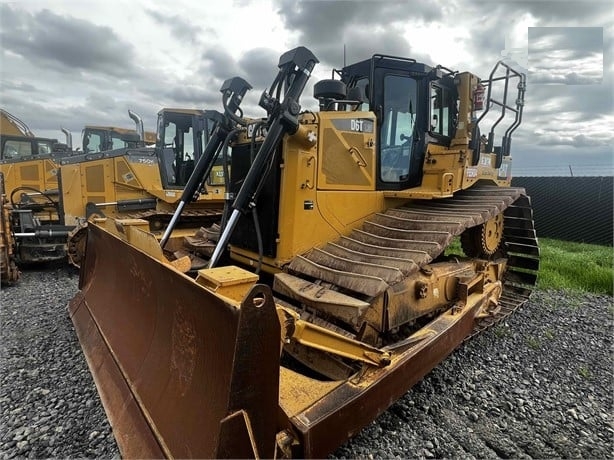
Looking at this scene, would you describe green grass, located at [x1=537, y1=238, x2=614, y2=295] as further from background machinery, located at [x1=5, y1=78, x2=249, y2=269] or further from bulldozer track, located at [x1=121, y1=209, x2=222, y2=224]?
background machinery, located at [x1=5, y1=78, x2=249, y2=269]

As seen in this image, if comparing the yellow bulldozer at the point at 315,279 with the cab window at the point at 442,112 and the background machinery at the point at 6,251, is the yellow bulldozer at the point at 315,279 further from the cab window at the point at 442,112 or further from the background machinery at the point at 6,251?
the background machinery at the point at 6,251

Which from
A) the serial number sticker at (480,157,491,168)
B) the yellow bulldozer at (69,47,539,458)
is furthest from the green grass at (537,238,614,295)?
the serial number sticker at (480,157,491,168)

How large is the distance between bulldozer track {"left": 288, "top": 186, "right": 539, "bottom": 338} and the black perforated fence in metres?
7.86

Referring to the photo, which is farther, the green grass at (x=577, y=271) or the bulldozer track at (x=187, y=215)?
the bulldozer track at (x=187, y=215)

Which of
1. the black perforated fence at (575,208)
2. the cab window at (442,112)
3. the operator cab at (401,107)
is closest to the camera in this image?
the operator cab at (401,107)

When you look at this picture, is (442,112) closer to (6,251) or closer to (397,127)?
(397,127)

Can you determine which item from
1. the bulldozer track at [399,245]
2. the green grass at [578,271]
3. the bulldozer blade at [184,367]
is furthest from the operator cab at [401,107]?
the green grass at [578,271]

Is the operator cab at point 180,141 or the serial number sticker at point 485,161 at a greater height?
the operator cab at point 180,141

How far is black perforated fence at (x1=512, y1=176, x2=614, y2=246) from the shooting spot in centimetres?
1037

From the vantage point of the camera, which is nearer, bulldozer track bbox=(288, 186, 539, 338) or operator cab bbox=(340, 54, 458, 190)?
bulldozer track bbox=(288, 186, 539, 338)

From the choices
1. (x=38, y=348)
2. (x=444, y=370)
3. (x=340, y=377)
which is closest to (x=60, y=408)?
(x=38, y=348)

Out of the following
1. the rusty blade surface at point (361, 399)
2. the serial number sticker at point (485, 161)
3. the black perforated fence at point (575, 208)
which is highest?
the serial number sticker at point (485, 161)

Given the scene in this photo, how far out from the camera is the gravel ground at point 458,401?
7.72 ft

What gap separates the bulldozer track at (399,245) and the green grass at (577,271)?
79.4 inches
